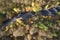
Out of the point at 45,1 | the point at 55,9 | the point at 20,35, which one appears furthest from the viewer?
the point at 45,1

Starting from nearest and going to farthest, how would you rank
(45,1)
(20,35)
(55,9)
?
(20,35) < (55,9) < (45,1)

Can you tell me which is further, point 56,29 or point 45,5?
point 45,5

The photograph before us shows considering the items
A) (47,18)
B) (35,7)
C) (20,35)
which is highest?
(35,7)

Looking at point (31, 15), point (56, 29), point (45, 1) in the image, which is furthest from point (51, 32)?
point (45, 1)

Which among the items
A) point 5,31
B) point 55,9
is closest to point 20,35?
point 5,31

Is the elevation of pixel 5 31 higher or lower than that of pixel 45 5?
lower

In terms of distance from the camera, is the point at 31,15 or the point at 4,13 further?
the point at 4,13

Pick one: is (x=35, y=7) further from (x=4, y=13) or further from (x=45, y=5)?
(x=4, y=13)

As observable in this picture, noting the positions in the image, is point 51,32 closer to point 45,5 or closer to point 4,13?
point 45,5

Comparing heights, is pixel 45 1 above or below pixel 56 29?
above
